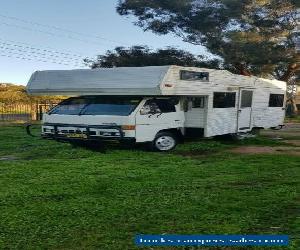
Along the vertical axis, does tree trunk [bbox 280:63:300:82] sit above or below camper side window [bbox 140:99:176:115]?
above

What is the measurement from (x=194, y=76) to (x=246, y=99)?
337 centimetres

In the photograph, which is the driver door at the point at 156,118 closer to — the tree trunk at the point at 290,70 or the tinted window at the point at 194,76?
the tinted window at the point at 194,76

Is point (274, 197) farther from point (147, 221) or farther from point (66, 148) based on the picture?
point (66, 148)

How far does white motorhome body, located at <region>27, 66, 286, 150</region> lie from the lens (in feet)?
39.6

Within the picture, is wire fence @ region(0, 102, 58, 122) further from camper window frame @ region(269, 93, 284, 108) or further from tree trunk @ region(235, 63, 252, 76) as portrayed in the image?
tree trunk @ region(235, 63, 252, 76)

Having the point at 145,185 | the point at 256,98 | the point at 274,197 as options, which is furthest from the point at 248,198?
the point at 256,98

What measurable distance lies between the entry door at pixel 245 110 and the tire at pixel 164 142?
326 centimetres

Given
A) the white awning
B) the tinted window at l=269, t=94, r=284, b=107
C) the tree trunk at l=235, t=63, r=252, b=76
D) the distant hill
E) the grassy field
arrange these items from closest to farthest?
1. the grassy field
2. the white awning
3. the tinted window at l=269, t=94, r=284, b=107
4. the distant hill
5. the tree trunk at l=235, t=63, r=252, b=76

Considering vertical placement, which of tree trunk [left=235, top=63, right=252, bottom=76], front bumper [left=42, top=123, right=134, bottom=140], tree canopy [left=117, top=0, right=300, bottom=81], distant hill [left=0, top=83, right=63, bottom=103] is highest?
tree canopy [left=117, top=0, right=300, bottom=81]

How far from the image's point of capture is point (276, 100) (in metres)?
18.0

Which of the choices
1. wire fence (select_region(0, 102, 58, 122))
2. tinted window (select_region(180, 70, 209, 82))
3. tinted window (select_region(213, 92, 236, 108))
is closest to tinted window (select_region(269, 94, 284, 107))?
tinted window (select_region(213, 92, 236, 108))

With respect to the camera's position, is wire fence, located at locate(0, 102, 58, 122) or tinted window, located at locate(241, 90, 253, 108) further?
wire fence, located at locate(0, 102, 58, 122)

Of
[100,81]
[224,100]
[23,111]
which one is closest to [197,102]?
[224,100]

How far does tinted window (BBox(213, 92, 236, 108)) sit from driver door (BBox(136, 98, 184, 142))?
1.32 m
